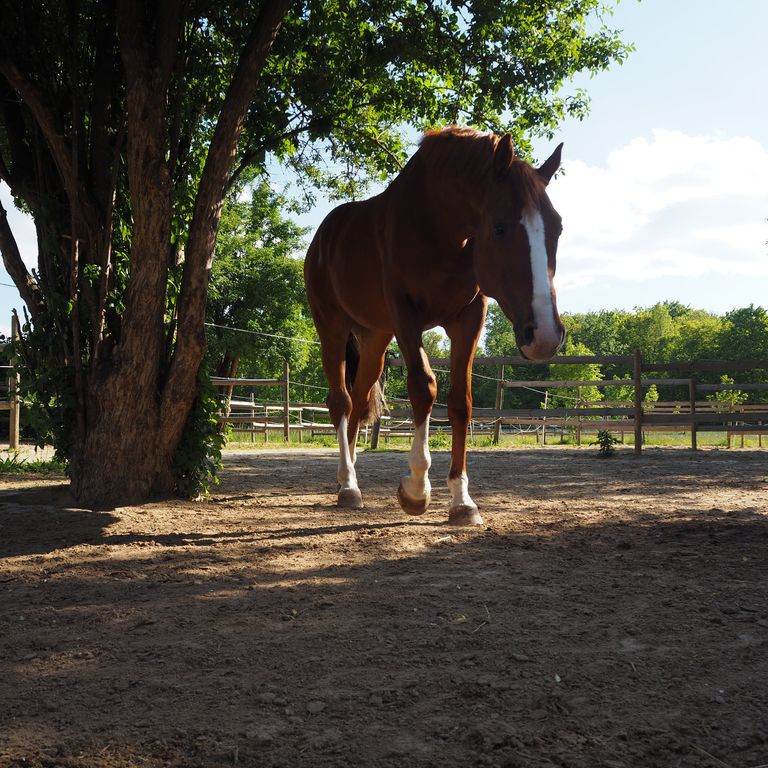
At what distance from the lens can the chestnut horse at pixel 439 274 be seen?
3508mm

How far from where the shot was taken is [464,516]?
4.18 m

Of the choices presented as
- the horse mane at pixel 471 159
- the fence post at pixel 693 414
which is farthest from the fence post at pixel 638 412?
the horse mane at pixel 471 159

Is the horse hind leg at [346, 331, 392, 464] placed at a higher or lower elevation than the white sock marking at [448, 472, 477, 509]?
higher

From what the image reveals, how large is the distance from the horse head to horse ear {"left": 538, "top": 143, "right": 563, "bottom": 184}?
10 cm

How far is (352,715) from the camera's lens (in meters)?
1.68

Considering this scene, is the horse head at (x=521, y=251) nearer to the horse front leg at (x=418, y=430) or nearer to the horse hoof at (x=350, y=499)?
the horse front leg at (x=418, y=430)

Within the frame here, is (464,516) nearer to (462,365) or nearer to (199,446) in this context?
(462,365)

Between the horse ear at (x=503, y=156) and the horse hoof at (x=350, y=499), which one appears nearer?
the horse ear at (x=503, y=156)

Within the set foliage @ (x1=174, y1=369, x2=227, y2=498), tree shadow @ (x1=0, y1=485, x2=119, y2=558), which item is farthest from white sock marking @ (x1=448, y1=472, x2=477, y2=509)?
tree shadow @ (x1=0, y1=485, x2=119, y2=558)

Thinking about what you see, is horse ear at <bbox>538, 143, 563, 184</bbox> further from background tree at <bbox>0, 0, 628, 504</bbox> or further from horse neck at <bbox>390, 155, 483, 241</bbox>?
background tree at <bbox>0, 0, 628, 504</bbox>

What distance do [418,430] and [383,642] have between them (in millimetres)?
2214

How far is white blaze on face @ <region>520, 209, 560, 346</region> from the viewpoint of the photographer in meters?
3.32

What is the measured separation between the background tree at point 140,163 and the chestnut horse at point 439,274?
111 cm

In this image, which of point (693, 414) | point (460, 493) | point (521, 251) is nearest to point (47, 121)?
point (521, 251)
